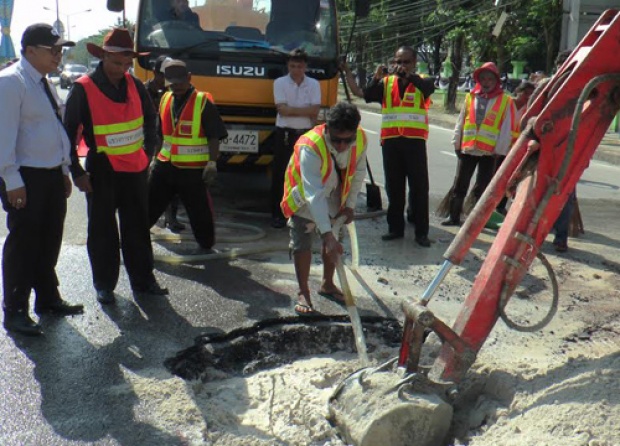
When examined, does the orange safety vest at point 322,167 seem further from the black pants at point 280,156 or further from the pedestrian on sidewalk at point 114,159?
the black pants at point 280,156

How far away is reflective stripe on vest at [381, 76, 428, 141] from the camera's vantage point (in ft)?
25.0

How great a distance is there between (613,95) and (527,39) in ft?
84.0

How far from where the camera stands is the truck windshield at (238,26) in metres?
8.58

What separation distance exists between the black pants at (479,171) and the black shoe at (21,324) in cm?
491

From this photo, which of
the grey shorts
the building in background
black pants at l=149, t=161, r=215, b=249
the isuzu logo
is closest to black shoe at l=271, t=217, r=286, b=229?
black pants at l=149, t=161, r=215, b=249

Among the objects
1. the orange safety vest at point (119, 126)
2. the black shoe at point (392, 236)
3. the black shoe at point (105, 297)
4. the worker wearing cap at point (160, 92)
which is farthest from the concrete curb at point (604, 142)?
the black shoe at point (105, 297)

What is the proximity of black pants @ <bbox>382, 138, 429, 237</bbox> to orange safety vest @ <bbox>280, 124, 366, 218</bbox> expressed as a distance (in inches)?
82.0

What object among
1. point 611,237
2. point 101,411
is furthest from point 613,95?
point 611,237

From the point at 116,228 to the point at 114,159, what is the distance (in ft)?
1.78

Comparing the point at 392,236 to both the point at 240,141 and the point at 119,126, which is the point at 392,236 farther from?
the point at 119,126

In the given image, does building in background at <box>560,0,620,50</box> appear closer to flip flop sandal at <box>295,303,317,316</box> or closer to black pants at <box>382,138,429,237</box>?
black pants at <box>382,138,429,237</box>

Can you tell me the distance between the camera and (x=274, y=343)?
5055mm

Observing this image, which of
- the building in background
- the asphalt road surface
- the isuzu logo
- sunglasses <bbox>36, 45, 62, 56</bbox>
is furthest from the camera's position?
the building in background

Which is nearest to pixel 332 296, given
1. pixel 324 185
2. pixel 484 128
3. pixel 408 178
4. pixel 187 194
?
pixel 324 185
